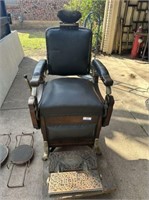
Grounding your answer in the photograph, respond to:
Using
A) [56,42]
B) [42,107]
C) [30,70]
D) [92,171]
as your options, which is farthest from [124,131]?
[30,70]

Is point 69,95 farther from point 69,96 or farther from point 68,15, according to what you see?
point 68,15

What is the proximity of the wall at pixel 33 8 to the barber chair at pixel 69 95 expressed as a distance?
7.61 m

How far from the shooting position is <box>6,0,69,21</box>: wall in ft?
27.3

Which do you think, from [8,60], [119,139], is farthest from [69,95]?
[8,60]

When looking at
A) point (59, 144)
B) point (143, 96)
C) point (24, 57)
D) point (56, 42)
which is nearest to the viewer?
point (59, 144)

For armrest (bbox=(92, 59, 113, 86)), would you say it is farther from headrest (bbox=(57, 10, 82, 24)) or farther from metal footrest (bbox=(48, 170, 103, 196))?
metal footrest (bbox=(48, 170, 103, 196))

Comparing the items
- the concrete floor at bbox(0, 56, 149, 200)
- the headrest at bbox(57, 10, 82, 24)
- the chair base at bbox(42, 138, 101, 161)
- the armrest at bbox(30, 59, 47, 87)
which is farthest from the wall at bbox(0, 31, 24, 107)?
the headrest at bbox(57, 10, 82, 24)

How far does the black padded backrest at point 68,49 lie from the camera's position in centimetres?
176

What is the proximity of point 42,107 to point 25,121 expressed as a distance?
833 millimetres

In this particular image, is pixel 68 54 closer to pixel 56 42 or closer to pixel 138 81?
pixel 56 42

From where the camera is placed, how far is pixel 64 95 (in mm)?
1479

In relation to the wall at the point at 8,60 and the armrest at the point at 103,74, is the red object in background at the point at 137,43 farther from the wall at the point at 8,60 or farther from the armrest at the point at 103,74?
the armrest at the point at 103,74

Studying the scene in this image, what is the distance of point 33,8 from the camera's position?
8.38m

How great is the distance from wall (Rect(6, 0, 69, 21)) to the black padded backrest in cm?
759
